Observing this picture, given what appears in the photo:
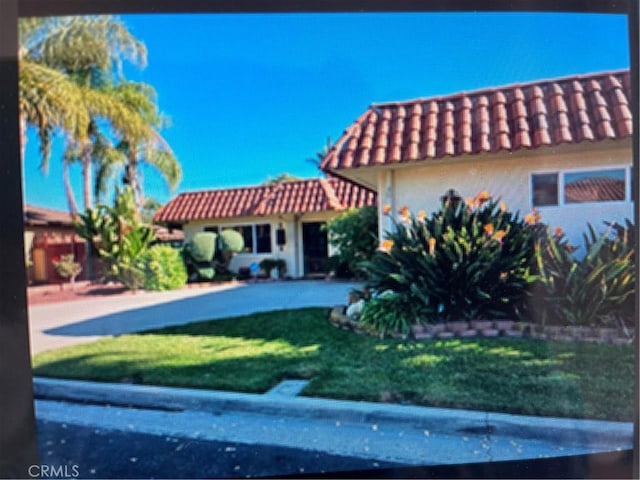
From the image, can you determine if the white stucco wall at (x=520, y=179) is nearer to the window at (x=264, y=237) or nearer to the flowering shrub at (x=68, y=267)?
the window at (x=264, y=237)

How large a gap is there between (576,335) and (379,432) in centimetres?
179

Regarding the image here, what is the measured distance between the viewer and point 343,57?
7.89 ft

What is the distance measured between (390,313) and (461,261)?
87 centimetres

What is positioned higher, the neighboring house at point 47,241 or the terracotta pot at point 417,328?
the neighboring house at point 47,241

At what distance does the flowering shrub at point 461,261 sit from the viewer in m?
3.09

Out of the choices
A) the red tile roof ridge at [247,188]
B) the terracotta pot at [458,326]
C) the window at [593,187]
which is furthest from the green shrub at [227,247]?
the window at [593,187]

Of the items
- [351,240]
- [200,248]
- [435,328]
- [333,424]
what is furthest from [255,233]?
[435,328]

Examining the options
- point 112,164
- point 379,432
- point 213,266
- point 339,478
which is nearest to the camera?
point 339,478

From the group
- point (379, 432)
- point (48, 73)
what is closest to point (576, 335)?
point (379, 432)

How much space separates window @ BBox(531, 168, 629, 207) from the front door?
1893 millimetres

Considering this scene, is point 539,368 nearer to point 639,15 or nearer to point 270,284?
point 639,15

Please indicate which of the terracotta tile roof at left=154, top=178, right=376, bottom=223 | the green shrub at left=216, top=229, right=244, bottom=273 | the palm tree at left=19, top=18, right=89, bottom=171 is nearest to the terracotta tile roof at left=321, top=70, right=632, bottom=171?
the terracotta tile roof at left=154, top=178, right=376, bottom=223

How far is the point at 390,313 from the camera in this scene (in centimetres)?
350

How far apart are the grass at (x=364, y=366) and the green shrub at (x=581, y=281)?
248 millimetres
